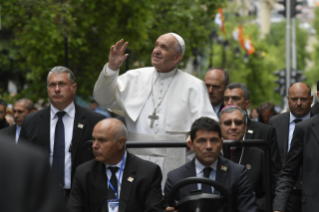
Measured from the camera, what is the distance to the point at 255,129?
6969 millimetres

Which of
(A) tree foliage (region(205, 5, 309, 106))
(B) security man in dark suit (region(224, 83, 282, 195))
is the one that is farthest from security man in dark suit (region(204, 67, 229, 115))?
(A) tree foliage (region(205, 5, 309, 106))

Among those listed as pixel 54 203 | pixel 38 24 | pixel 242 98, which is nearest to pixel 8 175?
pixel 54 203

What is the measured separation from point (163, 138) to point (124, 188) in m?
1.25

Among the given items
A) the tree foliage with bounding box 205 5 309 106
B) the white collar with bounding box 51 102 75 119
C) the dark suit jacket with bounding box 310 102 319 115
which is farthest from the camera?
the tree foliage with bounding box 205 5 309 106

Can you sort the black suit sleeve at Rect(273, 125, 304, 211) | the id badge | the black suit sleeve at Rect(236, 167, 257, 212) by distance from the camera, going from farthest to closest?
the black suit sleeve at Rect(273, 125, 304, 211), the id badge, the black suit sleeve at Rect(236, 167, 257, 212)

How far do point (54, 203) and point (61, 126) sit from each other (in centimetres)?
461

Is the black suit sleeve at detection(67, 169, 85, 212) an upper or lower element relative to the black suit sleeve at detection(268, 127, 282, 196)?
lower

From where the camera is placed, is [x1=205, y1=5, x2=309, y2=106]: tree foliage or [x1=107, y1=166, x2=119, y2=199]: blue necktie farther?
[x1=205, y1=5, x2=309, y2=106]: tree foliage

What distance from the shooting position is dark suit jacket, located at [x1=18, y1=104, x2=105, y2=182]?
650cm

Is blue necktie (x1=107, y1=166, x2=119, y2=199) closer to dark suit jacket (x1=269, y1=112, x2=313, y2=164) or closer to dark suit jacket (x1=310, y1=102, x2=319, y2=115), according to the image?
dark suit jacket (x1=269, y1=112, x2=313, y2=164)

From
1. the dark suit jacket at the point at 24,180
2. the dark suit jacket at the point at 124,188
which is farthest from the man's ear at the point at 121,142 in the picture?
the dark suit jacket at the point at 24,180

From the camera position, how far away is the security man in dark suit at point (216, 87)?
808 centimetres

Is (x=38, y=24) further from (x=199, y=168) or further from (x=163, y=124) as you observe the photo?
(x=199, y=168)

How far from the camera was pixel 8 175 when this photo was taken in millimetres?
2006
